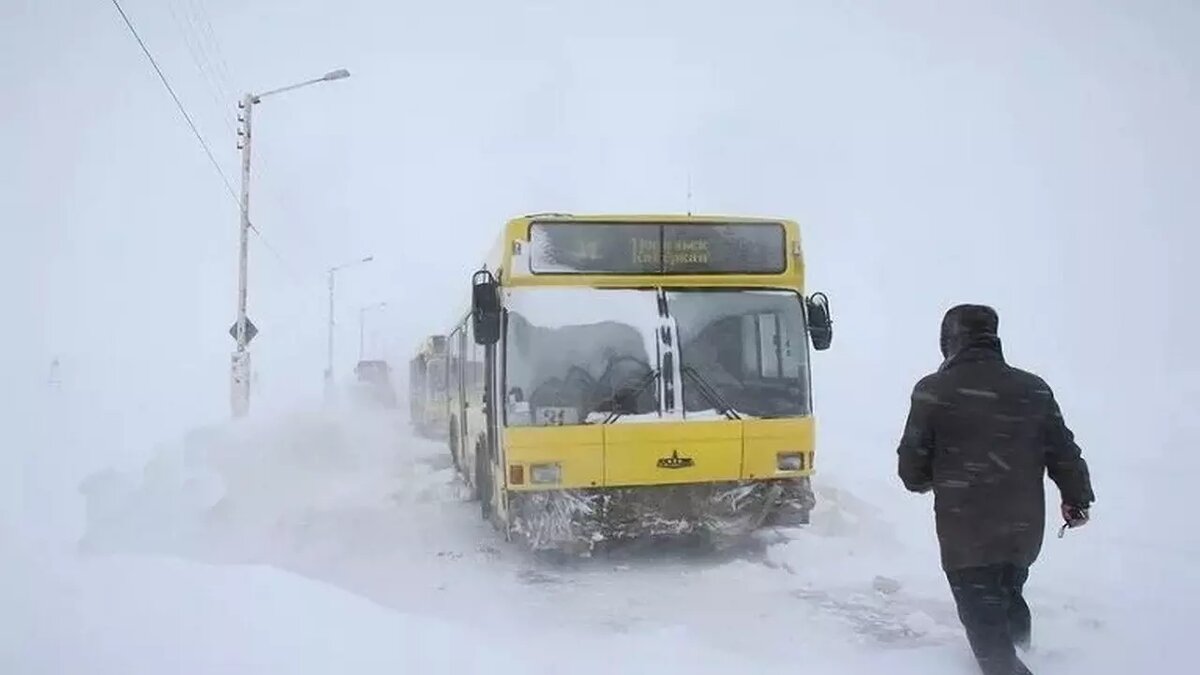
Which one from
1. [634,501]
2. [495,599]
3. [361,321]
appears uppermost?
[361,321]

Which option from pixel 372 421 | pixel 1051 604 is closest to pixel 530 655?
pixel 1051 604

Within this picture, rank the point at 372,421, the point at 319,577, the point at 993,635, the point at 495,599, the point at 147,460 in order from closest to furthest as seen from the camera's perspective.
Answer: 1. the point at 993,635
2. the point at 495,599
3. the point at 319,577
4. the point at 147,460
5. the point at 372,421

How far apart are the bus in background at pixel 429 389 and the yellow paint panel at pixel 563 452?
11.9 m

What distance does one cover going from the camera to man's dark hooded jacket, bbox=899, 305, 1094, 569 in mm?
4461

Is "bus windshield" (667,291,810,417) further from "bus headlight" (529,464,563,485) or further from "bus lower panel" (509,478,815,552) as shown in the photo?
"bus headlight" (529,464,563,485)

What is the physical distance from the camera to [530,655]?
5520 mm

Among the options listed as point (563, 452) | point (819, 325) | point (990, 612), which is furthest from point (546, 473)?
point (990, 612)

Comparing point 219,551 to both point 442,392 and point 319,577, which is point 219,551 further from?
point 442,392

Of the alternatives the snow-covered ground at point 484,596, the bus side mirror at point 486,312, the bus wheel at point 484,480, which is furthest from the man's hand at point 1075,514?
the bus wheel at point 484,480

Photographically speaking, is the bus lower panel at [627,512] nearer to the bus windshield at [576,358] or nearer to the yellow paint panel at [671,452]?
the yellow paint panel at [671,452]

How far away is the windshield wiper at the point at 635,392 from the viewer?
792 cm

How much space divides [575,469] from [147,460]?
8236 mm

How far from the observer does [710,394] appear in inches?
321

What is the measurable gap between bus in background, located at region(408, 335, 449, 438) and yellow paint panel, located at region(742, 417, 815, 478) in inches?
481
